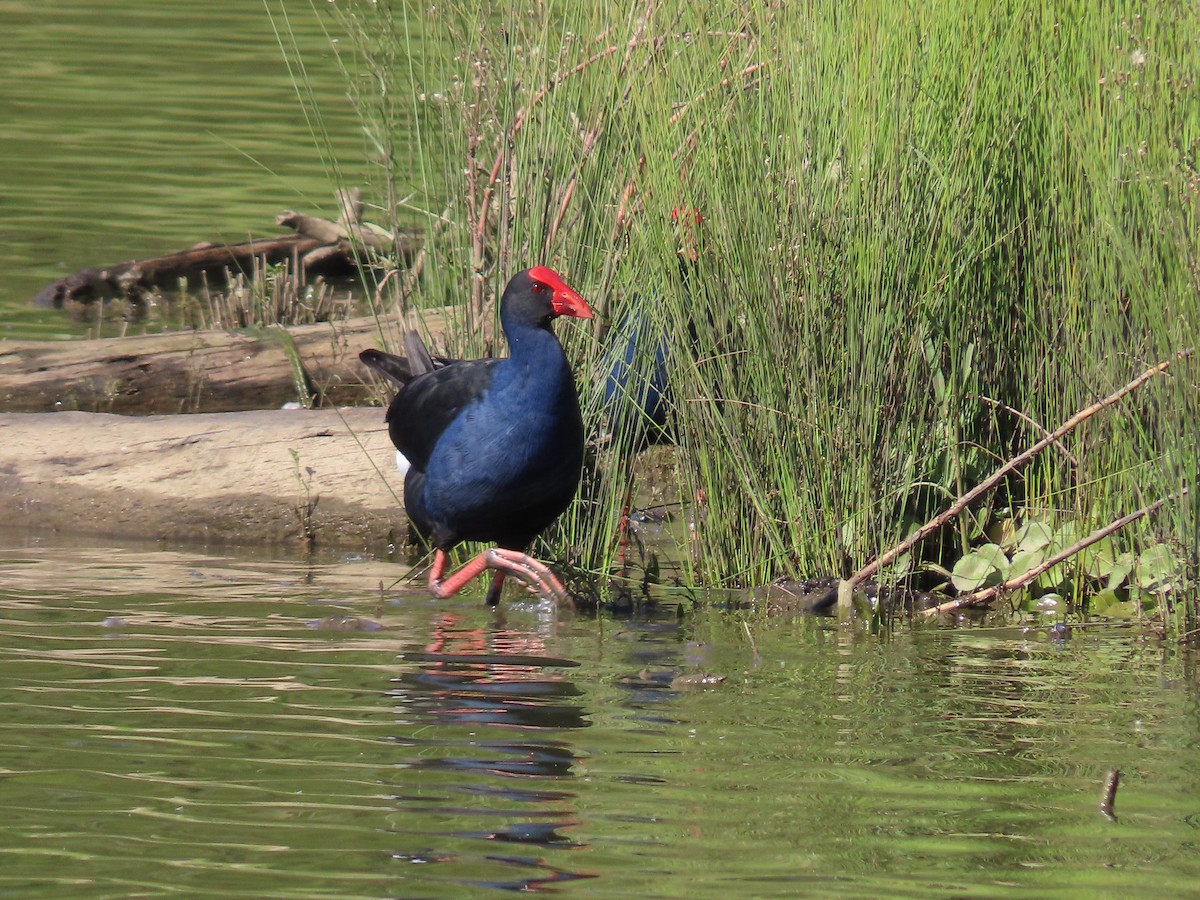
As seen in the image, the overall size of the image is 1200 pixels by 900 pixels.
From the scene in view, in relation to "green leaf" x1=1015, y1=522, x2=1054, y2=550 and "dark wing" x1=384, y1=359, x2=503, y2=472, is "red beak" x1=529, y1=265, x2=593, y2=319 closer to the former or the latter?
"dark wing" x1=384, y1=359, x2=503, y2=472

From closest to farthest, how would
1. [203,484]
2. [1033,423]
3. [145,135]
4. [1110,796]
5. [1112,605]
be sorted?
1. [1110,796]
2. [1033,423]
3. [1112,605]
4. [203,484]
5. [145,135]

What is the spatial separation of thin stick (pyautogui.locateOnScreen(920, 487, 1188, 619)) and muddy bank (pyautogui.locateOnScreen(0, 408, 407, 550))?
88.0 inches

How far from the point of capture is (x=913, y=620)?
20.1ft

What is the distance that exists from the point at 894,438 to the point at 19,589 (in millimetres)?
2987

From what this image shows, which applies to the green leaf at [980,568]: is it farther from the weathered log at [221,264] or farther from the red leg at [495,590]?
the weathered log at [221,264]

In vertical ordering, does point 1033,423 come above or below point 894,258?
below

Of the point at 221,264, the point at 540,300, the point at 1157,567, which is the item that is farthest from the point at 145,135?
the point at 1157,567

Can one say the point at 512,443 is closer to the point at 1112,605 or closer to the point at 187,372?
the point at 1112,605

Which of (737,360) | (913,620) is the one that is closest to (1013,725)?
(913,620)

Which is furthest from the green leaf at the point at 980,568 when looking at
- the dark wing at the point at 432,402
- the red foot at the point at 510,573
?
the dark wing at the point at 432,402

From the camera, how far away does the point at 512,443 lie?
605cm

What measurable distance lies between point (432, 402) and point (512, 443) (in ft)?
1.53

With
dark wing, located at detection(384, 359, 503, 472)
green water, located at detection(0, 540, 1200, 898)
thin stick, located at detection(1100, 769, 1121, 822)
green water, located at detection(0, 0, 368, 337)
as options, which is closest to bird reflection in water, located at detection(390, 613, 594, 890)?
green water, located at detection(0, 540, 1200, 898)

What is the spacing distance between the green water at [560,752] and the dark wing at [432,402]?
545 mm
